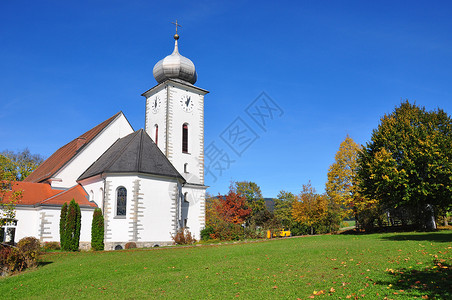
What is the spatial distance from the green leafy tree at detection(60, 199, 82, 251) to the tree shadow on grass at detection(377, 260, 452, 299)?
21.4 m

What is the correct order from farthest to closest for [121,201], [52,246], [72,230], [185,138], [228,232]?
[185,138] → [228,232] → [121,201] → [52,246] → [72,230]

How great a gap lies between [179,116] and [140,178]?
32.7ft

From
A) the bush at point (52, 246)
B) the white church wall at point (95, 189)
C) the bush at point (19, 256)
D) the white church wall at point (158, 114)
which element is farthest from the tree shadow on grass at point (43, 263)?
the white church wall at point (158, 114)

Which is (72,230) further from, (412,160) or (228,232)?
(412,160)

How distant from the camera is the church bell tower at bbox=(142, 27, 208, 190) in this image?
112ft

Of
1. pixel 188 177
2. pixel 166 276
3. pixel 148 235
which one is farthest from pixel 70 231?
pixel 166 276

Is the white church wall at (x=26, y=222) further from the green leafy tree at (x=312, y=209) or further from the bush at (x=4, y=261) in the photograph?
the green leafy tree at (x=312, y=209)

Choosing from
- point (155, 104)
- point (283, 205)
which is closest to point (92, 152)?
point (155, 104)

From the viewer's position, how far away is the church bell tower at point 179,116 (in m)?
34.0

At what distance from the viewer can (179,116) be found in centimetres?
3494

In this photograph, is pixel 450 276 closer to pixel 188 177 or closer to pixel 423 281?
pixel 423 281

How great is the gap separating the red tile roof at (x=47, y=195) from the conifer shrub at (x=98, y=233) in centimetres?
394

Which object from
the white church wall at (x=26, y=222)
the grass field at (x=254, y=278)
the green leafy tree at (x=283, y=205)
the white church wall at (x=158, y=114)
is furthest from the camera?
the green leafy tree at (x=283, y=205)

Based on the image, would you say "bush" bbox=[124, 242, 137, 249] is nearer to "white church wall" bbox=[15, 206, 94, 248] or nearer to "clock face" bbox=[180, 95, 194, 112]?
"white church wall" bbox=[15, 206, 94, 248]
